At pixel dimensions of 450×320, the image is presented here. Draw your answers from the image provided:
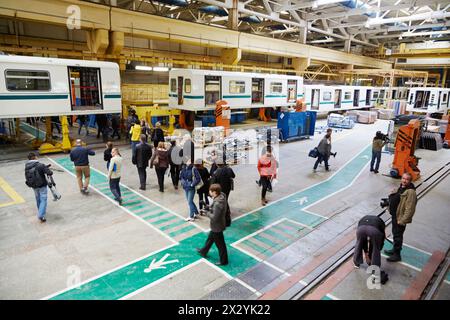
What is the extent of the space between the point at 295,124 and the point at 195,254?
12890 mm

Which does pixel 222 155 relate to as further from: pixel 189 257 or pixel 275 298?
pixel 275 298

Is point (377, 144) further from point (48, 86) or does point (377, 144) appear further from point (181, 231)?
point (48, 86)

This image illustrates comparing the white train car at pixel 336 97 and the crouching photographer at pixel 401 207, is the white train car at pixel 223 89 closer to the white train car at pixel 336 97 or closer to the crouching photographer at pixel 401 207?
the white train car at pixel 336 97

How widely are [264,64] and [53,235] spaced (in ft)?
108

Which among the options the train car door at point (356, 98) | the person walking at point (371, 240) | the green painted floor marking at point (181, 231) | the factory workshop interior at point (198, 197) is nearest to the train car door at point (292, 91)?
the factory workshop interior at point (198, 197)

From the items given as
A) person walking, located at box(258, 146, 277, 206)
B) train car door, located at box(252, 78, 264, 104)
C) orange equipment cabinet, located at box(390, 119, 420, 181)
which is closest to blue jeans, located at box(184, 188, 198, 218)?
person walking, located at box(258, 146, 277, 206)

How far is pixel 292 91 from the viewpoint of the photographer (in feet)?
80.5

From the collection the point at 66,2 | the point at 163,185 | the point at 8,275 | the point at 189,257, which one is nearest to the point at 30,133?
the point at 66,2

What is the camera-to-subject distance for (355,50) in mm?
39719

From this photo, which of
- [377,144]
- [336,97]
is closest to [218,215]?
[377,144]

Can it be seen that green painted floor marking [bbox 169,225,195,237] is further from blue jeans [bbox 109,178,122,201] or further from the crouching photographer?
the crouching photographer

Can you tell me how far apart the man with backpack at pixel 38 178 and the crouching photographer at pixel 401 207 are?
7414mm

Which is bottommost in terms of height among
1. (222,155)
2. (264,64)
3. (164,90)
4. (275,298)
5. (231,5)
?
(275,298)

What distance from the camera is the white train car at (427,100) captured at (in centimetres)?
2637
